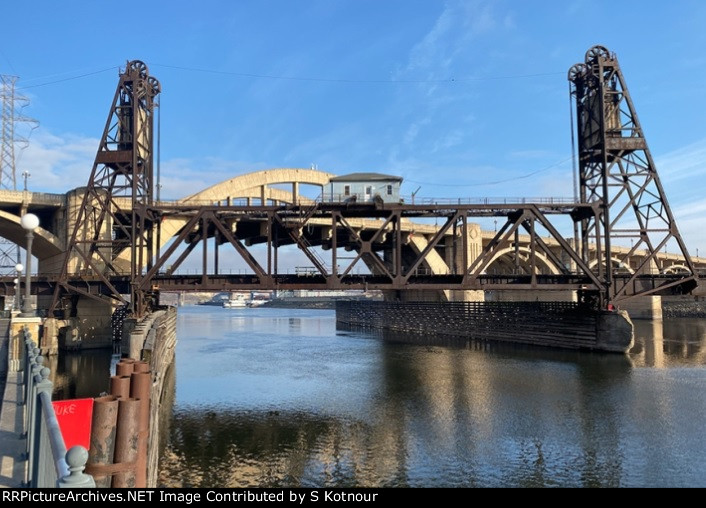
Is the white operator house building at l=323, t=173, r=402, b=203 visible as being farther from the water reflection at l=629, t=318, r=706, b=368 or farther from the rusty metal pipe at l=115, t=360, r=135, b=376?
the rusty metal pipe at l=115, t=360, r=135, b=376

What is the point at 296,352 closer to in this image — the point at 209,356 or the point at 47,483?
the point at 209,356

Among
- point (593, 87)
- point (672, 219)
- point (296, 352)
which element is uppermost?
point (593, 87)

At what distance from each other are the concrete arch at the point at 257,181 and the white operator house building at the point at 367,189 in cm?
2173

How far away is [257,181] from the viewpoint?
247 ft

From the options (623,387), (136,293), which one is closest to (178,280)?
(136,293)

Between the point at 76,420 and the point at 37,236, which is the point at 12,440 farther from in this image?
the point at 37,236

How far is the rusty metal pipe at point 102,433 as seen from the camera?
1013 centimetres

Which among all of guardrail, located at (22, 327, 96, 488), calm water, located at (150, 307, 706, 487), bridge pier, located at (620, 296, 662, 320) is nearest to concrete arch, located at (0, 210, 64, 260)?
calm water, located at (150, 307, 706, 487)

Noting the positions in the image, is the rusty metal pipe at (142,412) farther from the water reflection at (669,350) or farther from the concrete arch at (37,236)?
the concrete arch at (37,236)

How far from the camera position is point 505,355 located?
48281 millimetres

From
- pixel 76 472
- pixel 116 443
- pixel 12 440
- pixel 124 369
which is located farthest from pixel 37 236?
pixel 76 472

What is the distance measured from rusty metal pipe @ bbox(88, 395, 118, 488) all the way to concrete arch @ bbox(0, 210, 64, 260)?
150 ft

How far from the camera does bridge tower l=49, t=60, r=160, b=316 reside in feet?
158
